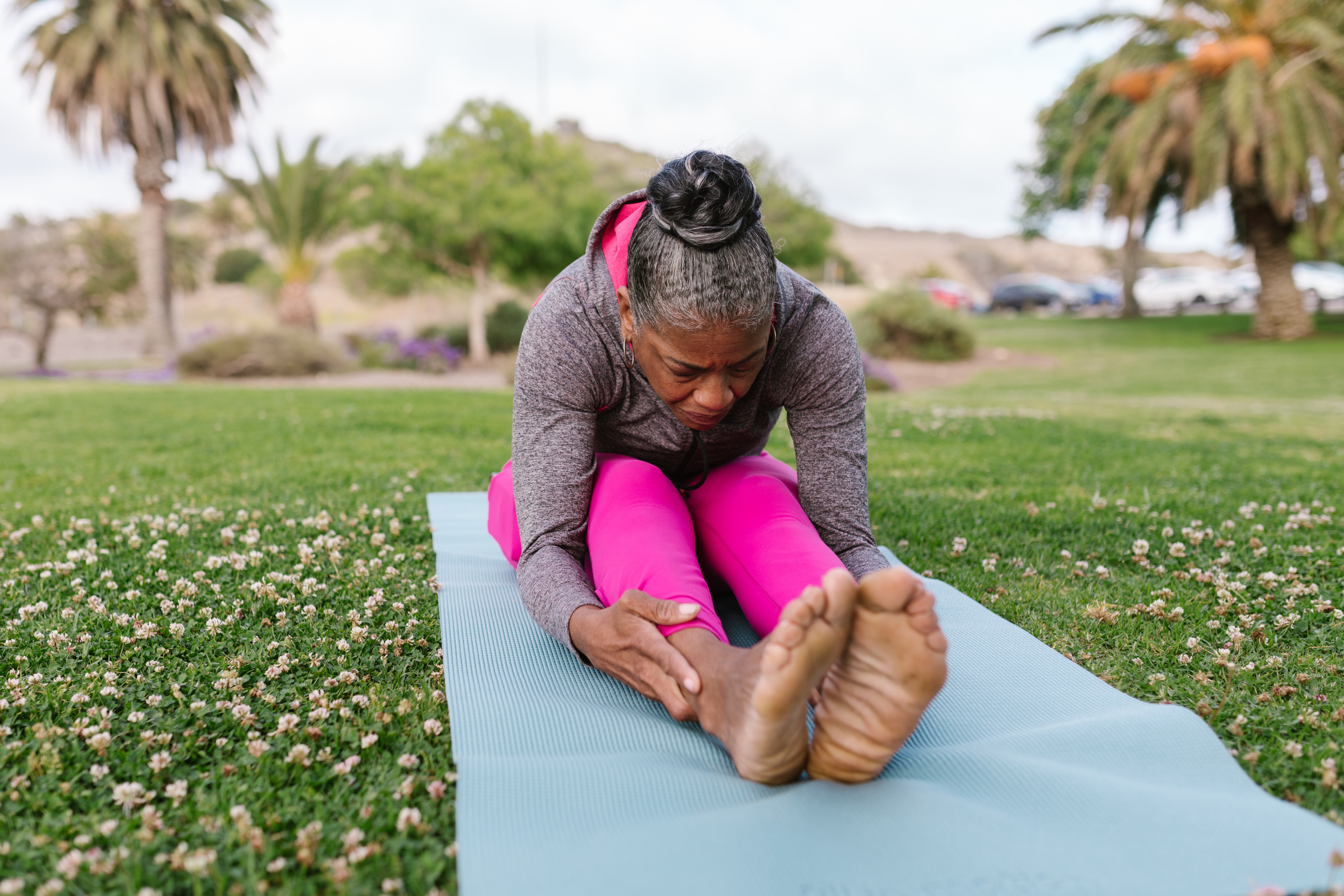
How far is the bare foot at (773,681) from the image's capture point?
1.46 metres

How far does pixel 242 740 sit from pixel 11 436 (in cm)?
632

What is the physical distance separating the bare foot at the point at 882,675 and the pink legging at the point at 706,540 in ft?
1.20

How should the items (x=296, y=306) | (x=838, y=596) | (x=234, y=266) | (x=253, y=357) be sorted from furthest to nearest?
(x=234, y=266), (x=296, y=306), (x=253, y=357), (x=838, y=596)

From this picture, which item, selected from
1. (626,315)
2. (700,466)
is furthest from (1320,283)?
(626,315)

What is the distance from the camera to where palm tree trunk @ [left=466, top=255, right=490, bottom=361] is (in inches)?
671

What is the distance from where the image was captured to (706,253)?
1.91 meters

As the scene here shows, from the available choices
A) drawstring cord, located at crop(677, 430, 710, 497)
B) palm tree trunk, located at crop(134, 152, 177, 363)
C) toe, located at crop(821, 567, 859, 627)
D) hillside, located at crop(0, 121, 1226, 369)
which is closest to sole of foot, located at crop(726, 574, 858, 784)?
toe, located at crop(821, 567, 859, 627)

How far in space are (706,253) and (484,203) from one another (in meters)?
15.0

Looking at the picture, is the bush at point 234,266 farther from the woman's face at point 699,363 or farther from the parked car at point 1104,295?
the woman's face at point 699,363

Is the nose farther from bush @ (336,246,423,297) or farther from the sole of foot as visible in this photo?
bush @ (336,246,423,297)

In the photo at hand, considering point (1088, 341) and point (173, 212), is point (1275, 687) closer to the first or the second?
point (1088, 341)

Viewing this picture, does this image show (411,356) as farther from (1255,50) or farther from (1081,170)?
(1081,170)

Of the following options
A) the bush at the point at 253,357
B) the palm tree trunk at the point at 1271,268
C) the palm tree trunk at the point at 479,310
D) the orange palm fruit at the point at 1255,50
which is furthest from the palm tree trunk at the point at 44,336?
the palm tree trunk at the point at 1271,268

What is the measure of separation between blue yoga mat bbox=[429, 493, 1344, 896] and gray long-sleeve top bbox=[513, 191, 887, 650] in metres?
0.39
